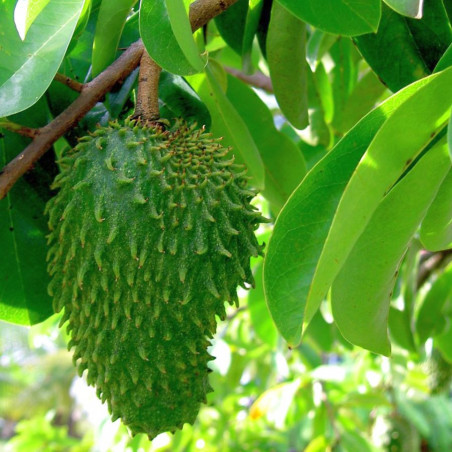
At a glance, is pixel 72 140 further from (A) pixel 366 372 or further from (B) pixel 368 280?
(A) pixel 366 372

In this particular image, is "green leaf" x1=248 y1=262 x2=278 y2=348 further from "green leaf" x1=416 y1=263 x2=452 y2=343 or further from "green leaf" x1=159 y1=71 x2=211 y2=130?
"green leaf" x1=159 y1=71 x2=211 y2=130

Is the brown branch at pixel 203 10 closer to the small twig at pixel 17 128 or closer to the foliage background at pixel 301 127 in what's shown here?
the foliage background at pixel 301 127

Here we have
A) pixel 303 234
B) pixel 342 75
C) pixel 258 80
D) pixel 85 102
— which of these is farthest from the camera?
pixel 258 80

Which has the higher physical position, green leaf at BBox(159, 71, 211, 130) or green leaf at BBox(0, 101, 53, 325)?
green leaf at BBox(159, 71, 211, 130)

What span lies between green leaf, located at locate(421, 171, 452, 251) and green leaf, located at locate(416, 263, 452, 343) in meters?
1.37

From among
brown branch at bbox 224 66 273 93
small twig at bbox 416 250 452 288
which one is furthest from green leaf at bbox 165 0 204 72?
small twig at bbox 416 250 452 288

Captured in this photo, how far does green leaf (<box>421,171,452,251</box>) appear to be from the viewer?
3.93ft

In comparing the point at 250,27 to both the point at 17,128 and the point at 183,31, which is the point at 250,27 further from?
the point at 17,128

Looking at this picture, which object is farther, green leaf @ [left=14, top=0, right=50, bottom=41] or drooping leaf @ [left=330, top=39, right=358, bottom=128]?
drooping leaf @ [left=330, top=39, right=358, bottom=128]

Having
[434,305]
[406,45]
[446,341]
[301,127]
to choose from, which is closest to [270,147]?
[301,127]

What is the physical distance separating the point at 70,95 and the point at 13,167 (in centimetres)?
32

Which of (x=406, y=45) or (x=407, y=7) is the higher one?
(x=407, y=7)

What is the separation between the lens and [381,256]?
47.6 inches

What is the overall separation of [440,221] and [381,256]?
139 mm
